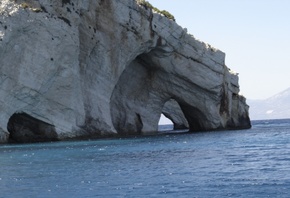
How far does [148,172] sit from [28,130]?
30.8 meters

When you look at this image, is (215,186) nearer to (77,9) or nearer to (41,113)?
(41,113)

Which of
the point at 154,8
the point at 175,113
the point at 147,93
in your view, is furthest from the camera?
the point at 175,113

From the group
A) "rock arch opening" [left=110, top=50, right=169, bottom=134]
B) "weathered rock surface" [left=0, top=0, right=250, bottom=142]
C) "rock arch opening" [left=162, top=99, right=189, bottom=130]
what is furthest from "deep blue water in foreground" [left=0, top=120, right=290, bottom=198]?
"rock arch opening" [left=162, top=99, right=189, bottom=130]

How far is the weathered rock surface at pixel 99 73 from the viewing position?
53.1 m

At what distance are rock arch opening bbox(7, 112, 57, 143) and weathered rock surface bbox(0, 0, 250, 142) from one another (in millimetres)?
105

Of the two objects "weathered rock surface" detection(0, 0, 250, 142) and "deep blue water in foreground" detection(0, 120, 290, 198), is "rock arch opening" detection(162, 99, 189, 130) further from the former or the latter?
"deep blue water in foreground" detection(0, 120, 290, 198)

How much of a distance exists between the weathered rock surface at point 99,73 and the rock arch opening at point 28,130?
0.11m

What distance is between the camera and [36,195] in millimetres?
23453

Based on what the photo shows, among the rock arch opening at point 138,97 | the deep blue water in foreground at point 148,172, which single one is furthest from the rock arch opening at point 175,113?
the deep blue water in foreground at point 148,172

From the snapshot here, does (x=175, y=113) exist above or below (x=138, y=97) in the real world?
below

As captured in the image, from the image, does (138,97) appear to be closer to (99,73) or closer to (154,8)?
(154,8)

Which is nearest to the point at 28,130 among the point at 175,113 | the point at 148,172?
the point at 148,172

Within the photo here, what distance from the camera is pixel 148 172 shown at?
2947cm

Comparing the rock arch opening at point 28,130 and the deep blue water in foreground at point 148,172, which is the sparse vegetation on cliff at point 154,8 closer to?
the rock arch opening at point 28,130
